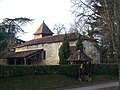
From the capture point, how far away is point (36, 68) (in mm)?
28531

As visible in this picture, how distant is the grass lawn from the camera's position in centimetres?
2381

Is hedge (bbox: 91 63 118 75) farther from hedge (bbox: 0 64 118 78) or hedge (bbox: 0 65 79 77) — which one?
hedge (bbox: 0 65 79 77)

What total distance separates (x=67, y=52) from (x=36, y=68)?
12.7m

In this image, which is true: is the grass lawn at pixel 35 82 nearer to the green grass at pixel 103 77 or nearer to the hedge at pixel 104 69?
the green grass at pixel 103 77

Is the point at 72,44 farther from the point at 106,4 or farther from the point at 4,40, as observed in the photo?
the point at 106,4

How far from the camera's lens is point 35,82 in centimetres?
2600

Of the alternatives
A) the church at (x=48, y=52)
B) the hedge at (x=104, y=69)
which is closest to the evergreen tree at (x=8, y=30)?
the church at (x=48, y=52)

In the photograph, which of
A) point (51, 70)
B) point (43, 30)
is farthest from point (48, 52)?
point (51, 70)

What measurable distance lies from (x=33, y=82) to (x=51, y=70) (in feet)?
15.4

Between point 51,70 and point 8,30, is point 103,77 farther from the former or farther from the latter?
point 8,30

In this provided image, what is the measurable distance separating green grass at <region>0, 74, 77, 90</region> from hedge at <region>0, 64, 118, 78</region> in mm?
620

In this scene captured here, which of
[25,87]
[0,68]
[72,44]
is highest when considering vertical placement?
[72,44]

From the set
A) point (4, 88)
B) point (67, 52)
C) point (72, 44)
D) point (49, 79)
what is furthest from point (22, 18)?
point (4, 88)

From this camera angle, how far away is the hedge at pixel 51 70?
1009 inches
